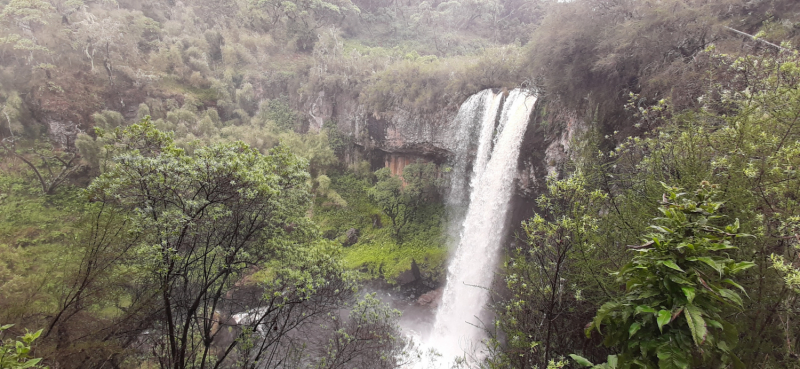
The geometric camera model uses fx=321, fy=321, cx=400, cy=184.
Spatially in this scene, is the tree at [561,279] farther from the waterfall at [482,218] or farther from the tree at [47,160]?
the tree at [47,160]

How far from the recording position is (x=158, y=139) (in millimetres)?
6004

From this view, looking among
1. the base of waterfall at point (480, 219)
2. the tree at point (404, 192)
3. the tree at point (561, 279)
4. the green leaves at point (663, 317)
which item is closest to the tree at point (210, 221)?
the tree at point (561, 279)

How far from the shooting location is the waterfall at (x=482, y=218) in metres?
13.6

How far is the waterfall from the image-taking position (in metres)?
13.6

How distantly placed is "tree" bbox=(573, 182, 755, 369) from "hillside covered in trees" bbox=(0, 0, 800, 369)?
0.05 ft

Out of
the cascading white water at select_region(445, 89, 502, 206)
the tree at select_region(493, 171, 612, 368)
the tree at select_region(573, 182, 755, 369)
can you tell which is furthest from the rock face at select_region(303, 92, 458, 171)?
the tree at select_region(573, 182, 755, 369)

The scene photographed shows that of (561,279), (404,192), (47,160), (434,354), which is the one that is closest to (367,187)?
(404,192)

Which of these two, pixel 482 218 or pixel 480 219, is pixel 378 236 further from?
pixel 482 218

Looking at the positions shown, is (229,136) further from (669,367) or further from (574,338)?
(669,367)

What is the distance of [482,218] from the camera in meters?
14.6

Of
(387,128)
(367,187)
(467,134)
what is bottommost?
(367,187)

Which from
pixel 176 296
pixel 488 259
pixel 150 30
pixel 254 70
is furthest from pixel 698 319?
pixel 150 30

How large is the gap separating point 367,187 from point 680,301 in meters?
20.4

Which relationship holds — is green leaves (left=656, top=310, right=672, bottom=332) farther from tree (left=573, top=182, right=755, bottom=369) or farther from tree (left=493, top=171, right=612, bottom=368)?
tree (left=493, top=171, right=612, bottom=368)
